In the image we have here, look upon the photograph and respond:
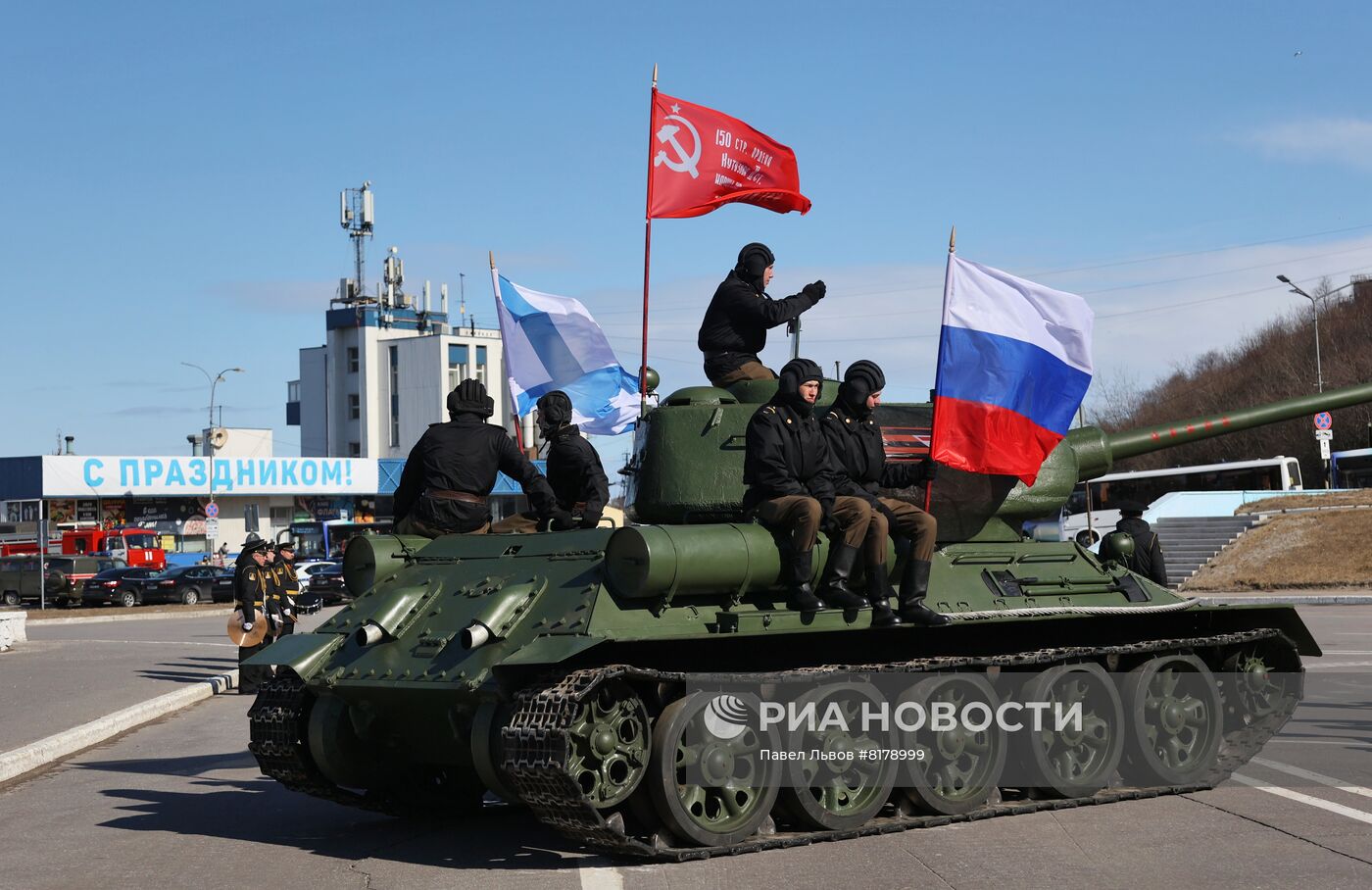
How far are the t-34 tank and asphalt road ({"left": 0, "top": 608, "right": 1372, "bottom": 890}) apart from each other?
296mm

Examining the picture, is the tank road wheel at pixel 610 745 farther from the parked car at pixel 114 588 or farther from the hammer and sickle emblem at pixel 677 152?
the parked car at pixel 114 588

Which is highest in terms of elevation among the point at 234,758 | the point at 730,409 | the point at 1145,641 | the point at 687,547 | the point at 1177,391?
the point at 1177,391

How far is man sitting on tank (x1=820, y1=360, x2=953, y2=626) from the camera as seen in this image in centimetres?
953

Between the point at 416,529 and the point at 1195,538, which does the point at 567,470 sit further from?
the point at 1195,538

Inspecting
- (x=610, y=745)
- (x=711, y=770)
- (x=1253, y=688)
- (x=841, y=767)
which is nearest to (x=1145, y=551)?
(x=1253, y=688)

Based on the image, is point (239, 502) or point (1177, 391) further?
point (1177, 391)

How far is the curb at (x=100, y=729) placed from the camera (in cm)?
1318

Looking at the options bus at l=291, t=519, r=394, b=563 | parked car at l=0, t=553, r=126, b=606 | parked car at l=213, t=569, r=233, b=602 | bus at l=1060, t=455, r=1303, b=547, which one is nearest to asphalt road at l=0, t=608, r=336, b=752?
parked car at l=0, t=553, r=126, b=606

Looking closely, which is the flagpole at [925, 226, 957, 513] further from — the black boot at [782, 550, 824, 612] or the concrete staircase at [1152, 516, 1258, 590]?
the concrete staircase at [1152, 516, 1258, 590]

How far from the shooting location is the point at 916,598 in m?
9.59

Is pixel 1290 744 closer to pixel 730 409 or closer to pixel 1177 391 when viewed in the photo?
pixel 730 409

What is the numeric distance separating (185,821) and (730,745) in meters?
3.89

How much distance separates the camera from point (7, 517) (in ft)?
191

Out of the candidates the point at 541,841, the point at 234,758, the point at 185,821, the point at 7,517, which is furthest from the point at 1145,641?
the point at 7,517
